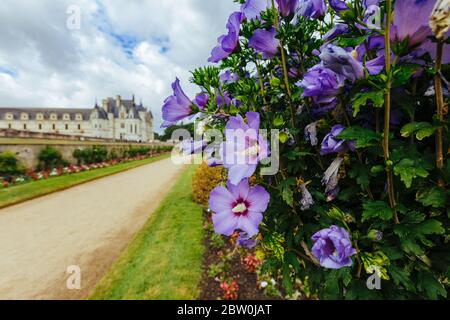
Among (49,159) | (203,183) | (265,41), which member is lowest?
(203,183)

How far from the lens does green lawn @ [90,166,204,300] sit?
4.83 metres

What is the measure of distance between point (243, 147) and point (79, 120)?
9559cm

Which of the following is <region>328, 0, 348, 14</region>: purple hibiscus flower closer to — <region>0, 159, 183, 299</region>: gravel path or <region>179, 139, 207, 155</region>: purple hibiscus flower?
<region>179, 139, 207, 155</region>: purple hibiscus flower

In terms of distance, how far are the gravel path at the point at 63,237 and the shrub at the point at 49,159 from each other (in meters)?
9.34

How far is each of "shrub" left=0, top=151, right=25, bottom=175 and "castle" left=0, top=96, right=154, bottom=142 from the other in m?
68.0

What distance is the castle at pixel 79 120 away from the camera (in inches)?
3275

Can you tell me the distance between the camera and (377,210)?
93 cm

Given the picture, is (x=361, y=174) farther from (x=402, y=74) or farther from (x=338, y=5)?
(x=338, y=5)

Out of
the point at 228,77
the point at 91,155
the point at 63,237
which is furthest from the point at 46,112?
the point at 228,77

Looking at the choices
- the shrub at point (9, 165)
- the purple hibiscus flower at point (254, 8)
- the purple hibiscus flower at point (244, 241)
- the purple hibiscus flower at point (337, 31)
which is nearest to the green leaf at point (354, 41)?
the purple hibiscus flower at point (337, 31)

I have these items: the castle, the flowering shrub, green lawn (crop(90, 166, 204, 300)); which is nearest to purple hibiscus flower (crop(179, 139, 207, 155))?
the flowering shrub

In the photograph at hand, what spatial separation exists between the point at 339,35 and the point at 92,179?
1713 cm

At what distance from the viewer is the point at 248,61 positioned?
4.30ft
